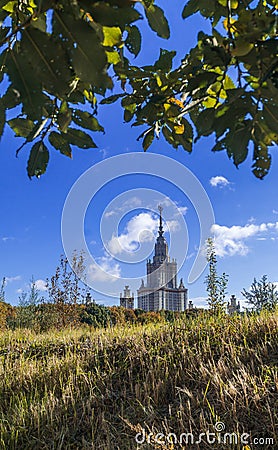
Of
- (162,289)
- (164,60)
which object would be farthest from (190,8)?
(162,289)

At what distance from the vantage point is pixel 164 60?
114 cm

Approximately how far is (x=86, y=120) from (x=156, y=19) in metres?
0.30

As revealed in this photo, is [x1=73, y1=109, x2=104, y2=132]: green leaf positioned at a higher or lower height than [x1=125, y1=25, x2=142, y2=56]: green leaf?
lower

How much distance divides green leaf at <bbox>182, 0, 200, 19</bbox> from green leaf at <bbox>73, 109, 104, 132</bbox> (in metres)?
0.43

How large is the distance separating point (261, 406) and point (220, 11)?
215cm

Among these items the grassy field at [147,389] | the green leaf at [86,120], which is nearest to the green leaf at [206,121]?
the green leaf at [86,120]

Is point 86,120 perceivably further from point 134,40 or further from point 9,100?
point 134,40

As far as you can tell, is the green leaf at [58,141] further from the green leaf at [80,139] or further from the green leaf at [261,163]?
the green leaf at [261,163]

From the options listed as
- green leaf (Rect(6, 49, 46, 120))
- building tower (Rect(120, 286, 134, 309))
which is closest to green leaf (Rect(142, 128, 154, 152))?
green leaf (Rect(6, 49, 46, 120))

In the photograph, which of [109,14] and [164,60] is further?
[164,60]

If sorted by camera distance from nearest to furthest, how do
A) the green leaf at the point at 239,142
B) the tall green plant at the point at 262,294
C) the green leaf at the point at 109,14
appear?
the green leaf at the point at 109,14, the green leaf at the point at 239,142, the tall green plant at the point at 262,294

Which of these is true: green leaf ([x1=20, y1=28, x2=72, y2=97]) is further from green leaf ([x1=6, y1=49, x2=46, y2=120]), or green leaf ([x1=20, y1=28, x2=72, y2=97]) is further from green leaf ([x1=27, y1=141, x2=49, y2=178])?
green leaf ([x1=27, y1=141, x2=49, y2=178])

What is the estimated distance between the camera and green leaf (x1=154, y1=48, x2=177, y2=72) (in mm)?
1137

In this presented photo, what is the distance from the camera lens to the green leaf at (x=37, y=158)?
90 centimetres
